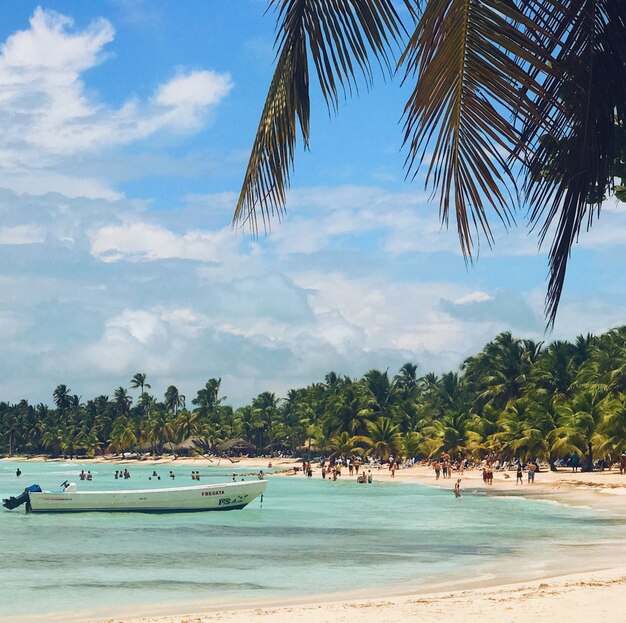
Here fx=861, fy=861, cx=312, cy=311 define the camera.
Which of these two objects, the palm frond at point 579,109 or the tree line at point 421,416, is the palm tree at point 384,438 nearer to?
the tree line at point 421,416

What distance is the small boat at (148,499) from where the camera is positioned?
48.6 metres

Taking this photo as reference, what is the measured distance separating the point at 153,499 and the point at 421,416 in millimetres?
52000

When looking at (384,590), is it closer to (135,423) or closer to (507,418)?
(507,418)

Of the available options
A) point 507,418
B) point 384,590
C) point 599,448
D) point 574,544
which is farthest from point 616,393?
point 384,590

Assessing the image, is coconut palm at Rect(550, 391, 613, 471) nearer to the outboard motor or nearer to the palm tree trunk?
the palm tree trunk

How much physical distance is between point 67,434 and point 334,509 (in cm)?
14252

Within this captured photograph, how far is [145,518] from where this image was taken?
47.8m

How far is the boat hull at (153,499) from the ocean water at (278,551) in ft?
1.93

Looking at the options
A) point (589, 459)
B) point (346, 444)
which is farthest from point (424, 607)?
point (346, 444)

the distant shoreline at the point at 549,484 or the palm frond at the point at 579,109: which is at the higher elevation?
the palm frond at the point at 579,109

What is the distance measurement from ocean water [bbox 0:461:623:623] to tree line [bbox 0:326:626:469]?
10.4 meters

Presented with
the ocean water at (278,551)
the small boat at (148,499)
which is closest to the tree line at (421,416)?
the ocean water at (278,551)

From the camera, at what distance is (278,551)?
3341cm

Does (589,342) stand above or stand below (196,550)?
above
